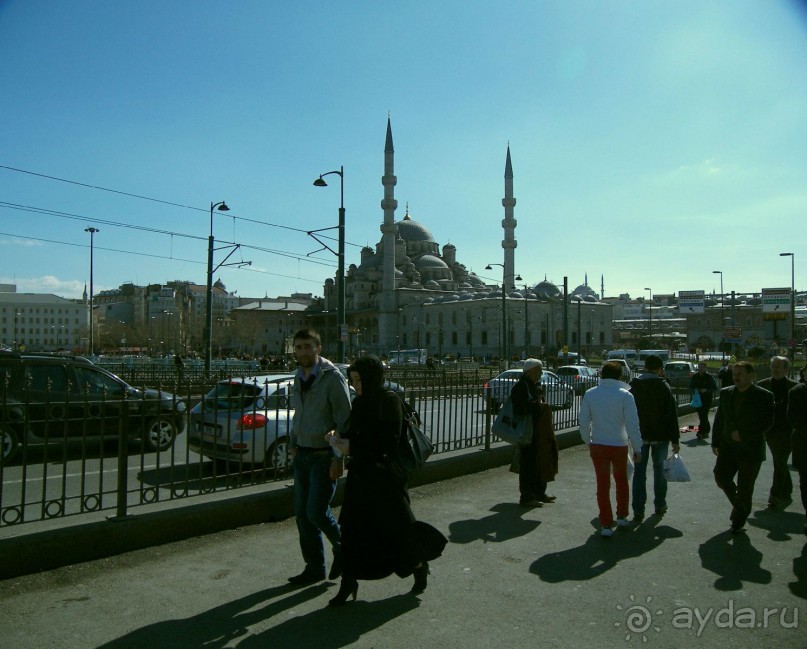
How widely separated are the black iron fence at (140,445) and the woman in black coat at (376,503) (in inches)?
71.5

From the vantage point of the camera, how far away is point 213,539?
611 cm

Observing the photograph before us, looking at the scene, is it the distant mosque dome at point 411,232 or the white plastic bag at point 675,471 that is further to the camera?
the distant mosque dome at point 411,232

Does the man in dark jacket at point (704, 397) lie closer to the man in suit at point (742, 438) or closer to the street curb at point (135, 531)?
the man in suit at point (742, 438)

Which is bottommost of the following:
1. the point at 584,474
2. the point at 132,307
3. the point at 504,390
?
the point at 584,474

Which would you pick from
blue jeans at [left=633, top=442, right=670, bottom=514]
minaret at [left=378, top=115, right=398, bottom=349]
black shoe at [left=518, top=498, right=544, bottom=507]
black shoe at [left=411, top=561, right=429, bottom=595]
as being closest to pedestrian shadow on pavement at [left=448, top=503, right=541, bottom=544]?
black shoe at [left=518, top=498, right=544, bottom=507]

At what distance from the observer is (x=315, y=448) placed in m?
4.97

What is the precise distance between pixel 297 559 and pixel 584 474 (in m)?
5.37

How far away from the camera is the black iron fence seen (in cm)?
549

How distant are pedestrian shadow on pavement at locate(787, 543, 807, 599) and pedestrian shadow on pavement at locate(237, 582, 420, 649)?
267cm

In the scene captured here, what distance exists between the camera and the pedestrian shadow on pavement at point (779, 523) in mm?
6417

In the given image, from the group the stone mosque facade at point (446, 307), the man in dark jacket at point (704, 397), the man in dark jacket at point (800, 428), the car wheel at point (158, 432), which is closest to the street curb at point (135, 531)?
the car wheel at point (158, 432)

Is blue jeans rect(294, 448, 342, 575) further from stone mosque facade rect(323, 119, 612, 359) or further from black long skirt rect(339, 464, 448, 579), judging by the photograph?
stone mosque facade rect(323, 119, 612, 359)

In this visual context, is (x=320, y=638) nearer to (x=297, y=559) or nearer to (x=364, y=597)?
(x=364, y=597)

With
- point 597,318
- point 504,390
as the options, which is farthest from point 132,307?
point 504,390
